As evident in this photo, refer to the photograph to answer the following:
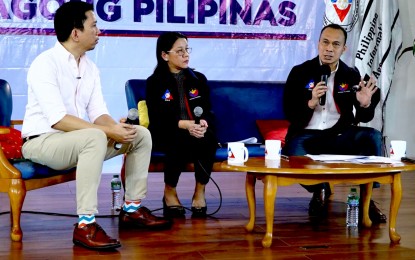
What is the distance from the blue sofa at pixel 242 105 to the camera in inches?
182

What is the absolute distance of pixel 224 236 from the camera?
3346mm

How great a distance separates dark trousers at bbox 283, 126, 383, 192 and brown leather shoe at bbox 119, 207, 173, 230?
89 cm

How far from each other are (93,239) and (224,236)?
0.66 meters

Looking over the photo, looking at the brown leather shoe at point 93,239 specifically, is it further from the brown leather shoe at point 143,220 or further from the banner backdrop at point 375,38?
the banner backdrop at point 375,38

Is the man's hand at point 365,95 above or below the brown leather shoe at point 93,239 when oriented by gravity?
above

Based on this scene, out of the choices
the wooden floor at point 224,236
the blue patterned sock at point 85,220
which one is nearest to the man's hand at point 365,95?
the wooden floor at point 224,236

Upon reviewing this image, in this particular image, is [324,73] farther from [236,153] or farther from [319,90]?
[236,153]

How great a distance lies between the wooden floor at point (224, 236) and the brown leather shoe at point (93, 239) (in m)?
0.03

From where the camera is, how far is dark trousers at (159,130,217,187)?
390 centimetres

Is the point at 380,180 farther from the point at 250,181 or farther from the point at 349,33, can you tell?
the point at 349,33

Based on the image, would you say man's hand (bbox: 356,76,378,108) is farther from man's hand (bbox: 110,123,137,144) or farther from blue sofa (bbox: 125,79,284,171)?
man's hand (bbox: 110,123,137,144)

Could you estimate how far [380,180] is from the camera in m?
3.23

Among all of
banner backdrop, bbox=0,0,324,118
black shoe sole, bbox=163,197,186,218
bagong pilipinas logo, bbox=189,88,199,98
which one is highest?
banner backdrop, bbox=0,0,324,118

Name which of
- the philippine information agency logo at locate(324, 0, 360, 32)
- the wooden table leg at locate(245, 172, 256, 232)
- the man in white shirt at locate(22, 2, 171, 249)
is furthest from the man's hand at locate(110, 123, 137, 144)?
the philippine information agency logo at locate(324, 0, 360, 32)
